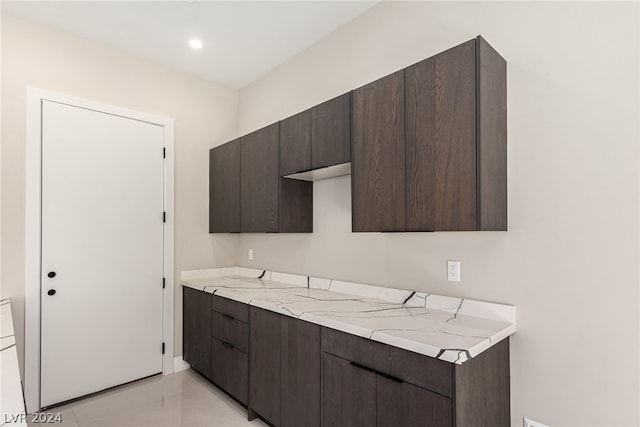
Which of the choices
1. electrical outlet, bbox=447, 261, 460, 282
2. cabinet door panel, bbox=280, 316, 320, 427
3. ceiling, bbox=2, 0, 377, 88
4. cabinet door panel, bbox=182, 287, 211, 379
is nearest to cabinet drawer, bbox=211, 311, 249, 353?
cabinet door panel, bbox=182, 287, 211, 379

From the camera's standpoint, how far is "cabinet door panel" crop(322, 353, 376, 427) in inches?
65.0

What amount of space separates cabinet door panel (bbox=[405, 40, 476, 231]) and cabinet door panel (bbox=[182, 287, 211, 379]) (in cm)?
207

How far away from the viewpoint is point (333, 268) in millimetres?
2678

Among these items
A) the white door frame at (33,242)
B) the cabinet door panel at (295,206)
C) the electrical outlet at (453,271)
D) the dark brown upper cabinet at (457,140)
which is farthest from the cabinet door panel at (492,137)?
the white door frame at (33,242)

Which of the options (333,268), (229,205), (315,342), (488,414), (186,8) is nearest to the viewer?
(488,414)

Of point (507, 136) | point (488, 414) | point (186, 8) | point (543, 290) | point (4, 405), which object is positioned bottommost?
point (488, 414)

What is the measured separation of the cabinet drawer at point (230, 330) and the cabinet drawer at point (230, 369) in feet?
0.15

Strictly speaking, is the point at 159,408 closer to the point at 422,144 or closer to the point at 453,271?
the point at 453,271

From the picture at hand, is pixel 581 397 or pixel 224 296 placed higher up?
pixel 224 296

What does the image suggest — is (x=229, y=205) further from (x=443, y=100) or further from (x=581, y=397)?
(x=581, y=397)

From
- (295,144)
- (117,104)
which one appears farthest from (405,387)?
(117,104)

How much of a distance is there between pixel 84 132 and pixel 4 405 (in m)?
2.44

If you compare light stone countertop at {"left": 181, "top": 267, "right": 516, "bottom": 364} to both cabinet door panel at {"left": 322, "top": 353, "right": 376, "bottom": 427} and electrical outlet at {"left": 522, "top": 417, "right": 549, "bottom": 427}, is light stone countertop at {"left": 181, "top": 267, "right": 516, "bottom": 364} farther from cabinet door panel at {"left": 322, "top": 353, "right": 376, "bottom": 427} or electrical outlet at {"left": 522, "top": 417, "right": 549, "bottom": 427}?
electrical outlet at {"left": 522, "top": 417, "right": 549, "bottom": 427}

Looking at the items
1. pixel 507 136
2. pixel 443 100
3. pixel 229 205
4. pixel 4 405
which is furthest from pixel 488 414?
pixel 229 205
